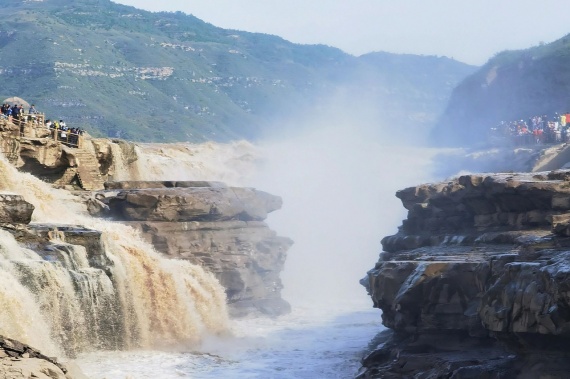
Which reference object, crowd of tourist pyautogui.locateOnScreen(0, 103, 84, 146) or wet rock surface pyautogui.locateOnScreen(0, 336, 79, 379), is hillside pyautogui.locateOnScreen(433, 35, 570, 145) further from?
wet rock surface pyautogui.locateOnScreen(0, 336, 79, 379)

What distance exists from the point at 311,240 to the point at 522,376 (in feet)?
177

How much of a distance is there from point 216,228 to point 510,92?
221ft

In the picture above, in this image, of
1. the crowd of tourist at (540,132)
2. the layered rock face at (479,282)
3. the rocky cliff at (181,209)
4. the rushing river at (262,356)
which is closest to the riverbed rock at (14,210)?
the rushing river at (262,356)

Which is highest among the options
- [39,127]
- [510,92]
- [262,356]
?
[510,92]

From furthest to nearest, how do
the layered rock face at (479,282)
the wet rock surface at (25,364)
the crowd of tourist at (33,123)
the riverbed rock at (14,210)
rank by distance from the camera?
the crowd of tourist at (33,123) → the riverbed rock at (14,210) → the layered rock face at (479,282) → the wet rock surface at (25,364)

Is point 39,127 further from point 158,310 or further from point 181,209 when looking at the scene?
point 158,310

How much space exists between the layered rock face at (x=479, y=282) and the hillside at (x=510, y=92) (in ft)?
189

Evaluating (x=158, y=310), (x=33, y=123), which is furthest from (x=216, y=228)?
(x=158, y=310)

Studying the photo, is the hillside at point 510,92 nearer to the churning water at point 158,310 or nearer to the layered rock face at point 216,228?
the churning water at point 158,310

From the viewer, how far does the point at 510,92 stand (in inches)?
4628

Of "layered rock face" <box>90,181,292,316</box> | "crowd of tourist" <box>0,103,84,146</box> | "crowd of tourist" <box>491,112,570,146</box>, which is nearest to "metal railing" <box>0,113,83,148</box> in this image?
"crowd of tourist" <box>0,103,84,146</box>

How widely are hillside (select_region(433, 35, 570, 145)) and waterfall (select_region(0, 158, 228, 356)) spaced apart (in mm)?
60516

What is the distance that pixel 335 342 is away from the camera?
47.1m

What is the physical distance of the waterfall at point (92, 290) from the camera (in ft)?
116
